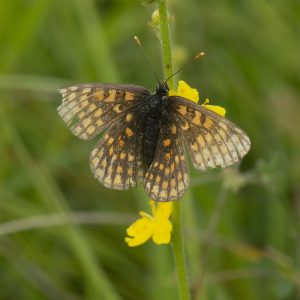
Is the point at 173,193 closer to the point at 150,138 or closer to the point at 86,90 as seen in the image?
the point at 150,138

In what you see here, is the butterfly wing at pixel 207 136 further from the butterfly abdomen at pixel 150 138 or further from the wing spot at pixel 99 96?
the wing spot at pixel 99 96

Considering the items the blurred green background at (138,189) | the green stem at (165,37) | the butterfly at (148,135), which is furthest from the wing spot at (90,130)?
the blurred green background at (138,189)

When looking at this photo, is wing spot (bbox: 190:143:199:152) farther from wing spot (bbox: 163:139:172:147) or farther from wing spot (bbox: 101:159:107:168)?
wing spot (bbox: 101:159:107:168)

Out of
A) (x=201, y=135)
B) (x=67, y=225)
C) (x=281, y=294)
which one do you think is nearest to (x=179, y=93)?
(x=201, y=135)

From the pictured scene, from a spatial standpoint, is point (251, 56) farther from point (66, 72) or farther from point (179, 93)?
point (179, 93)

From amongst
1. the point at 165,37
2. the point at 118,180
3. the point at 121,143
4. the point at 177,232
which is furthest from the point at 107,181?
the point at 165,37
